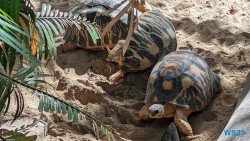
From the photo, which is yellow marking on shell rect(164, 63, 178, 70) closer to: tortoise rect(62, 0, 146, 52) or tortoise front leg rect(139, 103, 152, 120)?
tortoise front leg rect(139, 103, 152, 120)

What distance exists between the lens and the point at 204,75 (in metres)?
3.47

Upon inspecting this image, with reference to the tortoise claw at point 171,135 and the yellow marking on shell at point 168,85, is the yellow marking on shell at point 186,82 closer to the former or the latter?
the yellow marking on shell at point 168,85

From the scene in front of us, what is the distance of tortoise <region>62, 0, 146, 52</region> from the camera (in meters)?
4.28

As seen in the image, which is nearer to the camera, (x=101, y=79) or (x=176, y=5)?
(x=101, y=79)

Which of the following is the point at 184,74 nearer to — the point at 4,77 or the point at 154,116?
the point at 154,116

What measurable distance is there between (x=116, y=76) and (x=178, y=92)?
2.65ft

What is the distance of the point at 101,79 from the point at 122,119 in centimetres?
65

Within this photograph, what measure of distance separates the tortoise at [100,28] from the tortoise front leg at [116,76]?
1.38 feet

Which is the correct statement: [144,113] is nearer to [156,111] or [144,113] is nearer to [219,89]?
[156,111]

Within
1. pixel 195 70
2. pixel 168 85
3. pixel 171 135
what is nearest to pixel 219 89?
pixel 195 70

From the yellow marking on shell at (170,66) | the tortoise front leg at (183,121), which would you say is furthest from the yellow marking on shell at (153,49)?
the tortoise front leg at (183,121)

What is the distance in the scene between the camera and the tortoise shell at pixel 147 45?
12.9ft

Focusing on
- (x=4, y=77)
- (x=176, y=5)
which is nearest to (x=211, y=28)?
(x=176, y=5)

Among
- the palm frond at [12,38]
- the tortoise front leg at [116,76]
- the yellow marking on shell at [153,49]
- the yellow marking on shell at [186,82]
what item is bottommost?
the tortoise front leg at [116,76]
